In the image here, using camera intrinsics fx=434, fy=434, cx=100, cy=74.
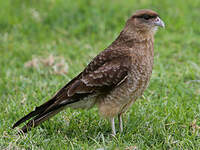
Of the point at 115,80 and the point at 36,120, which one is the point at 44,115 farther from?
the point at 115,80

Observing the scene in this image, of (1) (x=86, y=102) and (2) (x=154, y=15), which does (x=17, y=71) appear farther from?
(2) (x=154, y=15)

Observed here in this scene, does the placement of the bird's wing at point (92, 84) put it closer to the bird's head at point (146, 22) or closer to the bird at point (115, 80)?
the bird at point (115, 80)

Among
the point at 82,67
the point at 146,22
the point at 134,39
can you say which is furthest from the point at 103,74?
the point at 82,67

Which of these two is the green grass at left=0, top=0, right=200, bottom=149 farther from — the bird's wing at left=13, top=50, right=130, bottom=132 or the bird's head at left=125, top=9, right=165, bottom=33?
the bird's head at left=125, top=9, right=165, bottom=33

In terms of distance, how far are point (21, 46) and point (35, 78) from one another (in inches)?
63.2

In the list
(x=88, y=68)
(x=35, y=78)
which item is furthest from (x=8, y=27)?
(x=88, y=68)

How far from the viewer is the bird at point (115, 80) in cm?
498

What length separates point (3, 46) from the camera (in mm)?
8359

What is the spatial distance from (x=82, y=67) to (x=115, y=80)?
2.23m

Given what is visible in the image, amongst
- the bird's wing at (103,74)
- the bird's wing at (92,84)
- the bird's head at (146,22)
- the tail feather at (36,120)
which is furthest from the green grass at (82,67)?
the bird's head at (146,22)

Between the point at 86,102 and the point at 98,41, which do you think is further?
the point at 98,41

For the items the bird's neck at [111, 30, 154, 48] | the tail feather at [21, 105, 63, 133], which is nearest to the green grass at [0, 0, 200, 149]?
the tail feather at [21, 105, 63, 133]

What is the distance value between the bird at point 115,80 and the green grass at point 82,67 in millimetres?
282

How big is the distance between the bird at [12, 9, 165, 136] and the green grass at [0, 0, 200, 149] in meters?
0.28
